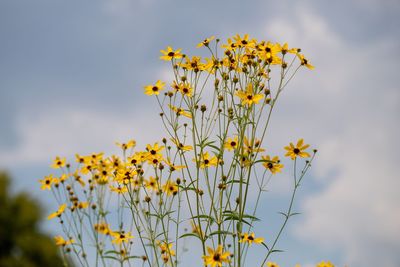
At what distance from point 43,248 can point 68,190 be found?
522 cm

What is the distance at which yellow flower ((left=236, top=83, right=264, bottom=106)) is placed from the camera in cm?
403

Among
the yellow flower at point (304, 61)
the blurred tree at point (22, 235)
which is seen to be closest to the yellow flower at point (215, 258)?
the yellow flower at point (304, 61)

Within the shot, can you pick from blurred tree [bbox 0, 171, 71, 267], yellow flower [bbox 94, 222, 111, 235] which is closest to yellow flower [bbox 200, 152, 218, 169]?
yellow flower [bbox 94, 222, 111, 235]

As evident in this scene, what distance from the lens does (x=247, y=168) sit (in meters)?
4.05

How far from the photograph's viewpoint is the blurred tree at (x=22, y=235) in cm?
1014

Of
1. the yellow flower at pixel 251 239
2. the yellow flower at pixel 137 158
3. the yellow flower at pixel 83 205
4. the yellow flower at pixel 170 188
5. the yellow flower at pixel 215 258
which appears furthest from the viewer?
the yellow flower at pixel 83 205

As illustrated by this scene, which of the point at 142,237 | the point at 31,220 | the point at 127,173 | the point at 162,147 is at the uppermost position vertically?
the point at 31,220

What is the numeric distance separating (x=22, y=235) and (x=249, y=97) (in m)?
8.89

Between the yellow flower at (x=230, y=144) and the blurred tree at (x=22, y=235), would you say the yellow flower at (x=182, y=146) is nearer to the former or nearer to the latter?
the yellow flower at (x=230, y=144)

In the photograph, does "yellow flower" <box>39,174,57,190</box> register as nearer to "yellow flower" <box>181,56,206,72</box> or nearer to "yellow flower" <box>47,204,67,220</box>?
"yellow flower" <box>47,204,67,220</box>

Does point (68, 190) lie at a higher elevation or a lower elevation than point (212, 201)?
higher

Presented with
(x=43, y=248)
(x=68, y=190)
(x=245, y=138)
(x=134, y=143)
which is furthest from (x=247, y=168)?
(x=43, y=248)

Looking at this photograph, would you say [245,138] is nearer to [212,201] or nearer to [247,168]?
[247,168]

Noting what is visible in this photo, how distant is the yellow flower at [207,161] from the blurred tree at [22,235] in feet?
22.0
